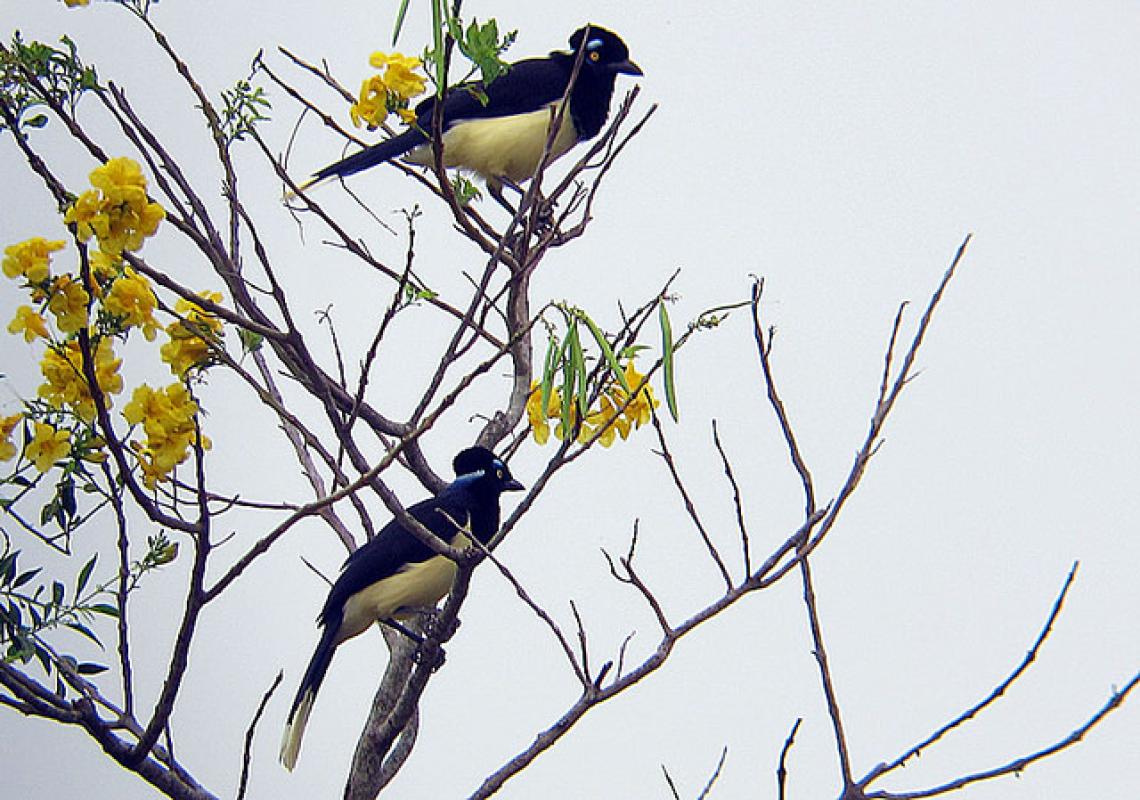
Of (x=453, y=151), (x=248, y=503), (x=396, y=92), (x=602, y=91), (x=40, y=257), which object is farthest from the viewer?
(x=602, y=91)

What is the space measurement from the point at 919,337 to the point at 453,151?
256 cm

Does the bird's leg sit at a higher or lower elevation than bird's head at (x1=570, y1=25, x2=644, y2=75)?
lower

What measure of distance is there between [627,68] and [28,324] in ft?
10.1

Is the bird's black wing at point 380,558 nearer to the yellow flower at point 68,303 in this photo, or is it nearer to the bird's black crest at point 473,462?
the bird's black crest at point 473,462

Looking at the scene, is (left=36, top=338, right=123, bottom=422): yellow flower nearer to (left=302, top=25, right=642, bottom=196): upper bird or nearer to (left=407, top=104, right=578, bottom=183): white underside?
(left=302, top=25, right=642, bottom=196): upper bird

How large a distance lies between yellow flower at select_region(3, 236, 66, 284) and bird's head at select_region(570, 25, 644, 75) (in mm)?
2949

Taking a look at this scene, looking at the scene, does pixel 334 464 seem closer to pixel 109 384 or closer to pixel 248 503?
pixel 248 503

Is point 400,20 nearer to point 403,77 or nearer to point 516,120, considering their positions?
point 403,77

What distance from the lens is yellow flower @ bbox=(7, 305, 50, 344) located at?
2.11 m

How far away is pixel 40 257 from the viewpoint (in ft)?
6.59

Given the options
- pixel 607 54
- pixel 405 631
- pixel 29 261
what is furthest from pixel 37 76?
pixel 607 54

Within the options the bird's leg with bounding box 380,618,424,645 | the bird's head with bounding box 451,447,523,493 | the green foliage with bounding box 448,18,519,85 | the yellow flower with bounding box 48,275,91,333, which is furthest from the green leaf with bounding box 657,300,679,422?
the bird's head with bounding box 451,447,523,493

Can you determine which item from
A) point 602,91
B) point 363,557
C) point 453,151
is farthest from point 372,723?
point 602,91

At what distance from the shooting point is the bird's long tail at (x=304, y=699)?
3.69 m
